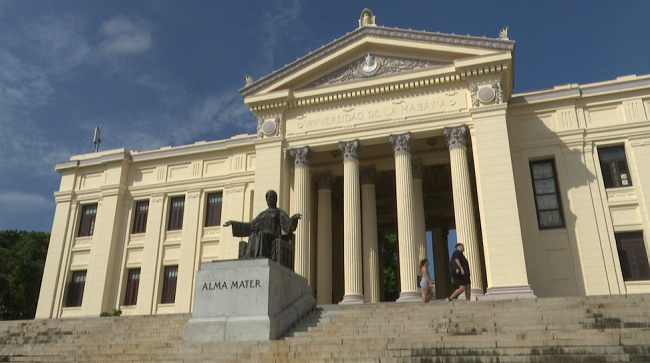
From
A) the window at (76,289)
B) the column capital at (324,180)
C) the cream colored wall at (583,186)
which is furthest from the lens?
the window at (76,289)

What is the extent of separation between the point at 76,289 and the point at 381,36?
71.9 feet

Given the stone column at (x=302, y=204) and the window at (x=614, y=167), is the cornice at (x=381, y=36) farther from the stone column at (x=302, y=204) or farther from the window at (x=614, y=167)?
the window at (x=614, y=167)

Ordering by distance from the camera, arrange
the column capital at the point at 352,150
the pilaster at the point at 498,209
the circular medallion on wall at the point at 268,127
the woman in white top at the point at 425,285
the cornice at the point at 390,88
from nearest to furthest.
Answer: the woman in white top at the point at 425,285 < the pilaster at the point at 498,209 < the cornice at the point at 390,88 < the column capital at the point at 352,150 < the circular medallion on wall at the point at 268,127

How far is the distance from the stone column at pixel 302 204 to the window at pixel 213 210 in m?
6.13

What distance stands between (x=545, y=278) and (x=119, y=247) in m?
22.6

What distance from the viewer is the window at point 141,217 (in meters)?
30.0

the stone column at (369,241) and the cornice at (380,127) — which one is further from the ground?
the cornice at (380,127)

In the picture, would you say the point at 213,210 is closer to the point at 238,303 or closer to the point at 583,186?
the point at 238,303

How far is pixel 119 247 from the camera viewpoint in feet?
97.1

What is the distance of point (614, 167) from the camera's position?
2288 centimetres

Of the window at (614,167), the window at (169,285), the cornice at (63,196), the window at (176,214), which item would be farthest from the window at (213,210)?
the window at (614,167)

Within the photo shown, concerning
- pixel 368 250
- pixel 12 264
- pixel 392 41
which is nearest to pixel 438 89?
pixel 392 41

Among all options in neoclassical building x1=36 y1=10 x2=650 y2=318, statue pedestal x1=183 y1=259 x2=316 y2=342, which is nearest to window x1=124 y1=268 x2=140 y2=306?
neoclassical building x1=36 y1=10 x2=650 y2=318

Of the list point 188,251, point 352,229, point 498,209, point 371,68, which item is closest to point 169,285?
point 188,251
